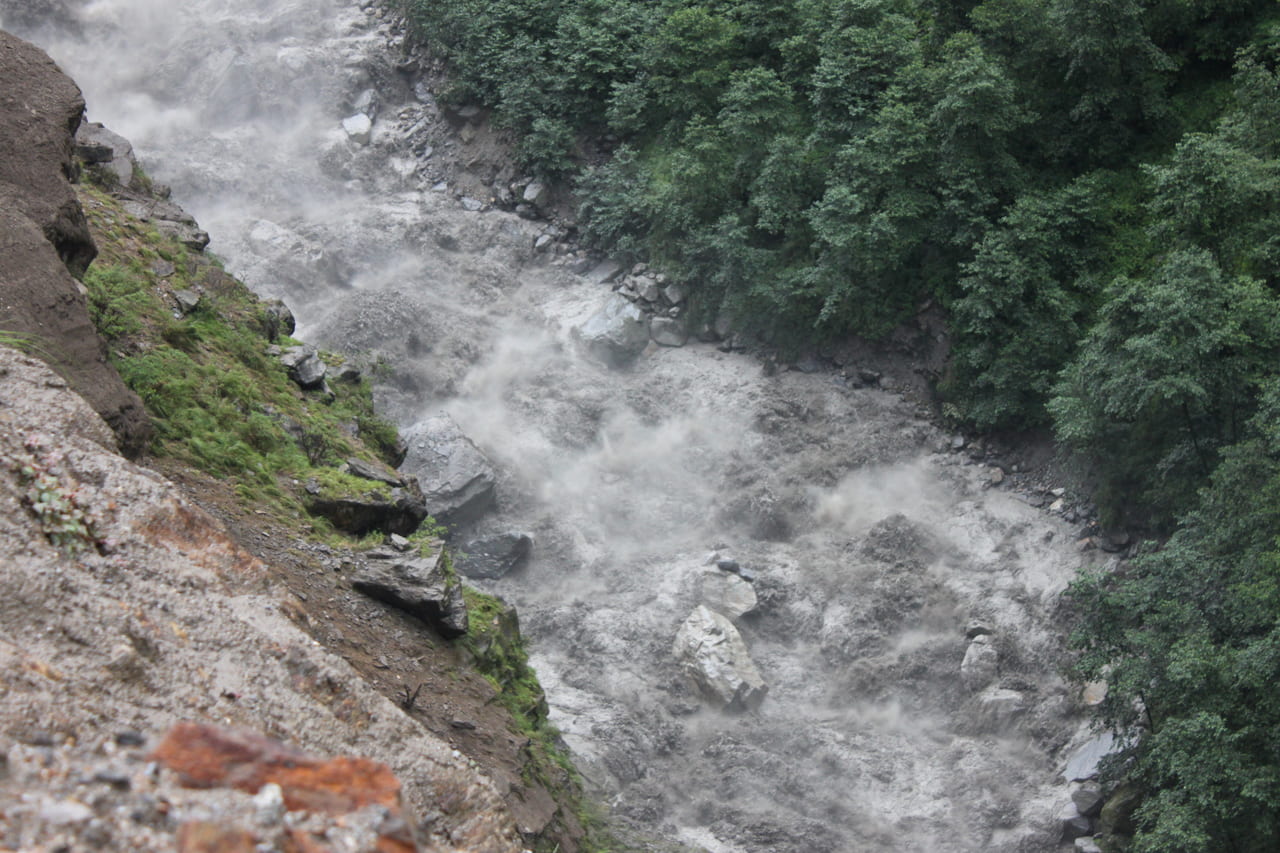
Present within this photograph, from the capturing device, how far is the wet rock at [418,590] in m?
10.3

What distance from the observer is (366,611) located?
9969 millimetres

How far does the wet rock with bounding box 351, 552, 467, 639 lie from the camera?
10281 mm

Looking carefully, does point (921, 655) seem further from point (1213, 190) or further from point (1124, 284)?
point (1213, 190)

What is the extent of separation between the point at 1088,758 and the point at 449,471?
12075 millimetres

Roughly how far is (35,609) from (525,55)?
2620 cm

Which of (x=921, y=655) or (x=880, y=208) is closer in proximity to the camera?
(x=921, y=655)

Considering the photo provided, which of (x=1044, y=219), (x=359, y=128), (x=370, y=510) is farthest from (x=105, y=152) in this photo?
(x=1044, y=219)

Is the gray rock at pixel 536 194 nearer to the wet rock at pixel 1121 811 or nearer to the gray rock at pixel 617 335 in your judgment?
the gray rock at pixel 617 335

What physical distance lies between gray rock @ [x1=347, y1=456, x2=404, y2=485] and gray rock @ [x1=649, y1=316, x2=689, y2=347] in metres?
13.2

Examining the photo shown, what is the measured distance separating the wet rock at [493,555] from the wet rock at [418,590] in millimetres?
9941

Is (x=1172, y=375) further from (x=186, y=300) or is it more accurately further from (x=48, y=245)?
(x=48, y=245)

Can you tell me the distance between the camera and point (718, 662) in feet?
60.5

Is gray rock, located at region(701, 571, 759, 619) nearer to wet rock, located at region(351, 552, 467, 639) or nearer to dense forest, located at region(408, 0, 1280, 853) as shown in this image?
dense forest, located at region(408, 0, 1280, 853)

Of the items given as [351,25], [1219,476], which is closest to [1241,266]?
[1219,476]
